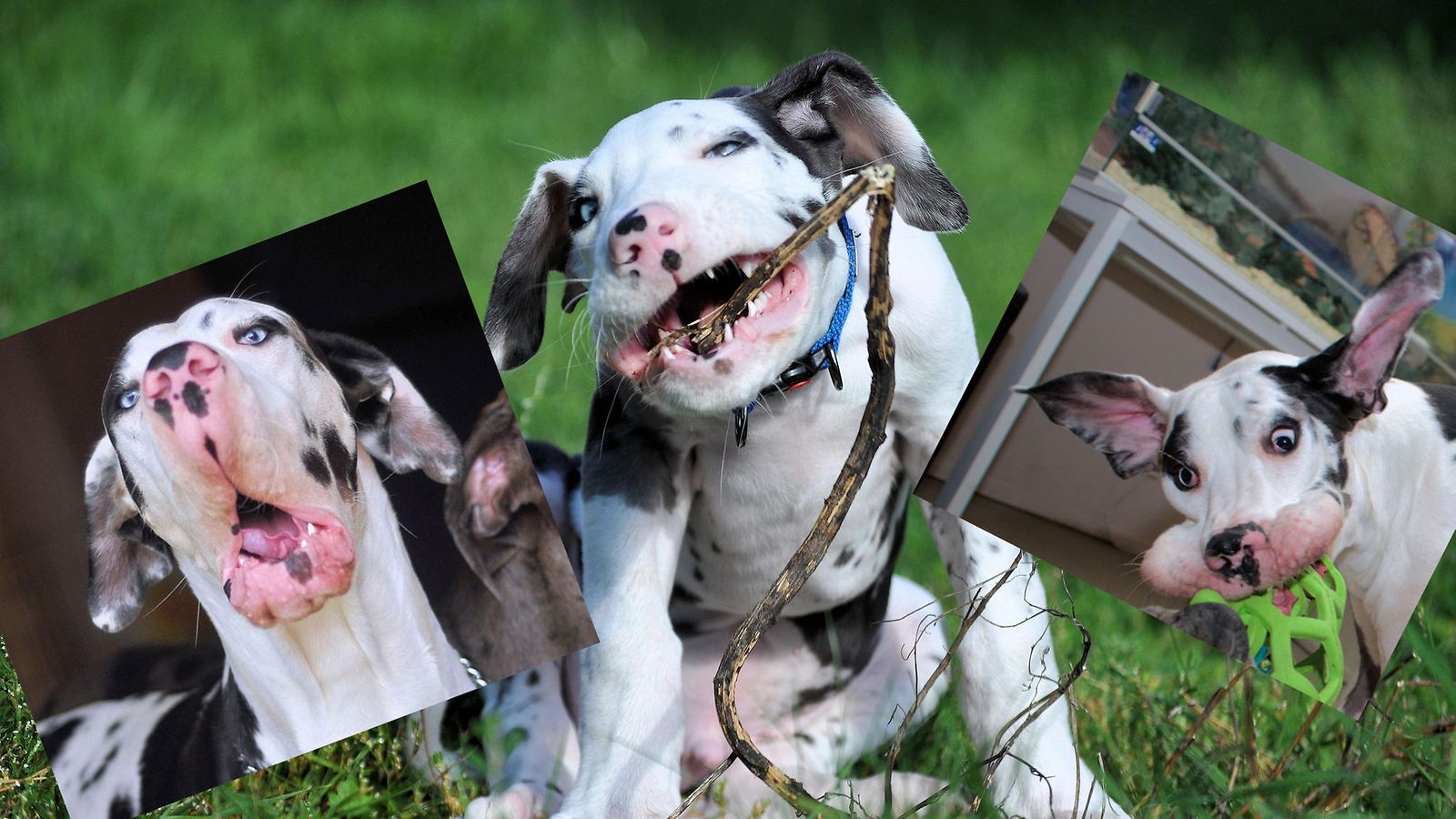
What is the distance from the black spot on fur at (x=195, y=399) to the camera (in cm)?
216

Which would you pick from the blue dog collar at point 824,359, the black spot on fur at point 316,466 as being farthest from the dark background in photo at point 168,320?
the blue dog collar at point 824,359

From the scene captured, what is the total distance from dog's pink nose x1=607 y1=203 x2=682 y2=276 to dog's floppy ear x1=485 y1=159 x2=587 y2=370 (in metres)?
0.40

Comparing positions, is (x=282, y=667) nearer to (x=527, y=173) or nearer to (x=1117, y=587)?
(x=1117, y=587)

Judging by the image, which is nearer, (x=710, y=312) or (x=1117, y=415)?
(x=710, y=312)

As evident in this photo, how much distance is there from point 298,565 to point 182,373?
35 cm

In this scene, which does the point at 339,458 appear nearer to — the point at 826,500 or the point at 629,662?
the point at 629,662

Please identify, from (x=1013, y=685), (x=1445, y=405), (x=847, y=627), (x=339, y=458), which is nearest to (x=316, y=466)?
(x=339, y=458)

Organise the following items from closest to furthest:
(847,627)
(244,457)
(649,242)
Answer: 1. (649,242)
2. (244,457)
3. (847,627)

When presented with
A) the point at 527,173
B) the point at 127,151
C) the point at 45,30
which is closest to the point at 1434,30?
the point at 527,173

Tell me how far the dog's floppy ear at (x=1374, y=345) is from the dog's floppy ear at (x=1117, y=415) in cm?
19

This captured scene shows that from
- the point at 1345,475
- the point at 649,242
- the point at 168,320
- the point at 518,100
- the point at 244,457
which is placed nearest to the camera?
the point at 649,242

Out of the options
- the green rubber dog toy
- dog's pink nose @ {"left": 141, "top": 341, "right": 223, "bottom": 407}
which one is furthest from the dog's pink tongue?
the green rubber dog toy

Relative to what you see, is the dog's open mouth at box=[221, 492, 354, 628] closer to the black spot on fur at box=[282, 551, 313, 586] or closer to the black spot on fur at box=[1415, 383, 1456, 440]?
the black spot on fur at box=[282, 551, 313, 586]

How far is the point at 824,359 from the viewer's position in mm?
2145
